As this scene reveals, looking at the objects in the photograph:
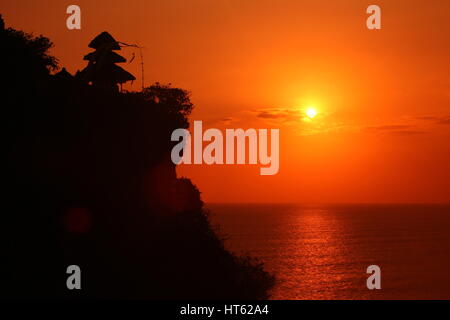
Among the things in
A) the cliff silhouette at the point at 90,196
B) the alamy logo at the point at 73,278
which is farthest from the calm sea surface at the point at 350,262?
the alamy logo at the point at 73,278

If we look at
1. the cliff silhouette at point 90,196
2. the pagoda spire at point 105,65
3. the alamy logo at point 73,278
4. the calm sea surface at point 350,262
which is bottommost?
the calm sea surface at point 350,262

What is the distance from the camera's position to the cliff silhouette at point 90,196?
31.3 meters

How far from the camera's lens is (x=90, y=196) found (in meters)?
36.1

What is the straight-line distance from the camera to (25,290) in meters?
30.2

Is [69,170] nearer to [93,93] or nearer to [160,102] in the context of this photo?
[93,93]

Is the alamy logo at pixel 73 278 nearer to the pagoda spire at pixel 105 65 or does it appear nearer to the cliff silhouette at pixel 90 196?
the cliff silhouette at pixel 90 196

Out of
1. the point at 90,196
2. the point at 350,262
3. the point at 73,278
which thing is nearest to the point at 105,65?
the point at 90,196

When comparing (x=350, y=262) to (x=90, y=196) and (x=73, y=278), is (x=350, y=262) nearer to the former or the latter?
(x=90, y=196)

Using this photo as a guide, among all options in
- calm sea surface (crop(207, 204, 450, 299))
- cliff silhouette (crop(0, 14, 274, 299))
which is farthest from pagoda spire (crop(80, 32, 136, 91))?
calm sea surface (crop(207, 204, 450, 299))

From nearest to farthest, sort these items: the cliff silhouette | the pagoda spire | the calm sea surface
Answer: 1. the cliff silhouette
2. the pagoda spire
3. the calm sea surface

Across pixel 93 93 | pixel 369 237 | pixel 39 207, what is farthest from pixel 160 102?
pixel 369 237

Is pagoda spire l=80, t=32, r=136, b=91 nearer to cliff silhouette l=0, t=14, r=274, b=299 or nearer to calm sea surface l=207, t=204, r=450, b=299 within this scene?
cliff silhouette l=0, t=14, r=274, b=299

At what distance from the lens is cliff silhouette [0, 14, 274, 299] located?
3133 cm
